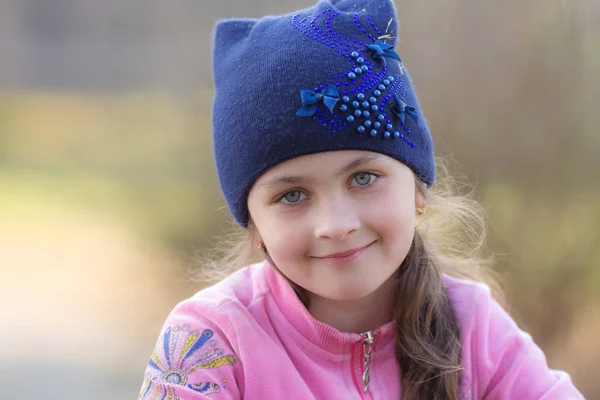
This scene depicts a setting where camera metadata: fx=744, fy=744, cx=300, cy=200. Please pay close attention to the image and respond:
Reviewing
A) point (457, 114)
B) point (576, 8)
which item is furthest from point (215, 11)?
point (576, 8)

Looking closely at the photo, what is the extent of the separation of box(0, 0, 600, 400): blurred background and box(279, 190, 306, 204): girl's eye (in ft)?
6.15

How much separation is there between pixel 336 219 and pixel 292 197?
14cm

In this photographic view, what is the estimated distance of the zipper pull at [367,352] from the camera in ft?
6.57

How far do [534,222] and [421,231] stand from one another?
1.45 m

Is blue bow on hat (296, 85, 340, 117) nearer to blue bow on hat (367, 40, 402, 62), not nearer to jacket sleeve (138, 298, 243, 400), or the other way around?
blue bow on hat (367, 40, 402, 62)

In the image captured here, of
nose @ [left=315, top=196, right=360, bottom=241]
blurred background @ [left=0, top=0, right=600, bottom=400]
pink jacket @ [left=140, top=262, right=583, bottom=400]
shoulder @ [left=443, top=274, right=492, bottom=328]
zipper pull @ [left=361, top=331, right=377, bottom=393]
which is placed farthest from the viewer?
blurred background @ [left=0, top=0, right=600, bottom=400]

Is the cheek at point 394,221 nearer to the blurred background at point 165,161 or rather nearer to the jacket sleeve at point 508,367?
the jacket sleeve at point 508,367

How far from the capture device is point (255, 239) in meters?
2.10

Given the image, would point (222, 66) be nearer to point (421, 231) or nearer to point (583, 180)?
point (421, 231)

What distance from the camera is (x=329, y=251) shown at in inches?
71.6

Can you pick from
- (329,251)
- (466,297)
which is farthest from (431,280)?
(329,251)

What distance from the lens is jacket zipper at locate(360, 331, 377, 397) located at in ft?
6.57

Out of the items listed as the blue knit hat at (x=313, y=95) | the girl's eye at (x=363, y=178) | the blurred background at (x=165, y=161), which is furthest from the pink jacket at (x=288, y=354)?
the blurred background at (x=165, y=161)

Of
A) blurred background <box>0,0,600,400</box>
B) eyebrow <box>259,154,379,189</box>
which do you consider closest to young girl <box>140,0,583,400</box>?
eyebrow <box>259,154,379,189</box>
